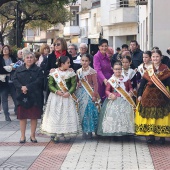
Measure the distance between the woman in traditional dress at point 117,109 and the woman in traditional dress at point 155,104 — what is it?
279 millimetres

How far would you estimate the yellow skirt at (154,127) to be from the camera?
11555mm

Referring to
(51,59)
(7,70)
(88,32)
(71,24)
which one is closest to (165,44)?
(7,70)

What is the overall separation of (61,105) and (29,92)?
2.20ft

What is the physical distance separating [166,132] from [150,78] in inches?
40.9

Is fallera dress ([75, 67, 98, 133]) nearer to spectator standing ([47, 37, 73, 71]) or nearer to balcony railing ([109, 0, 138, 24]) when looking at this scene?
spectator standing ([47, 37, 73, 71])

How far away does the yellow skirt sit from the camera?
37.9 feet

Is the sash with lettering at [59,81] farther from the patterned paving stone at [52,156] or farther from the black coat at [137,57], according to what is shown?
the black coat at [137,57]

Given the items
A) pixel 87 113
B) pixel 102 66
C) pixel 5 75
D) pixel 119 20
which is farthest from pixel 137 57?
pixel 119 20

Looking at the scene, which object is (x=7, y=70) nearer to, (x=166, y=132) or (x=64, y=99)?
(x=64, y=99)

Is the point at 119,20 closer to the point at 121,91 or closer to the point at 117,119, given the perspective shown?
the point at 121,91

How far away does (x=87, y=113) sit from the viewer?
1211 centimetres

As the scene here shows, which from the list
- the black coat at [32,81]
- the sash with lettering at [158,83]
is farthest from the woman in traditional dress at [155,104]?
the black coat at [32,81]

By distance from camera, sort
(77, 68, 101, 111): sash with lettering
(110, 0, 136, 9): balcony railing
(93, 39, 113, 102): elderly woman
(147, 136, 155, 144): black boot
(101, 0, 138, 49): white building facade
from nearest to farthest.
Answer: (147, 136, 155, 144): black boot → (77, 68, 101, 111): sash with lettering → (93, 39, 113, 102): elderly woman → (101, 0, 138, 49): white building facade → (110, 0, 136, 9): balcony railing

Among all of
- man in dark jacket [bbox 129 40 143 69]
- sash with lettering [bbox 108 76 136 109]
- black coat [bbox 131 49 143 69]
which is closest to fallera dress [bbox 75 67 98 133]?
sash with lettering [bbox 108 76 136 109]
